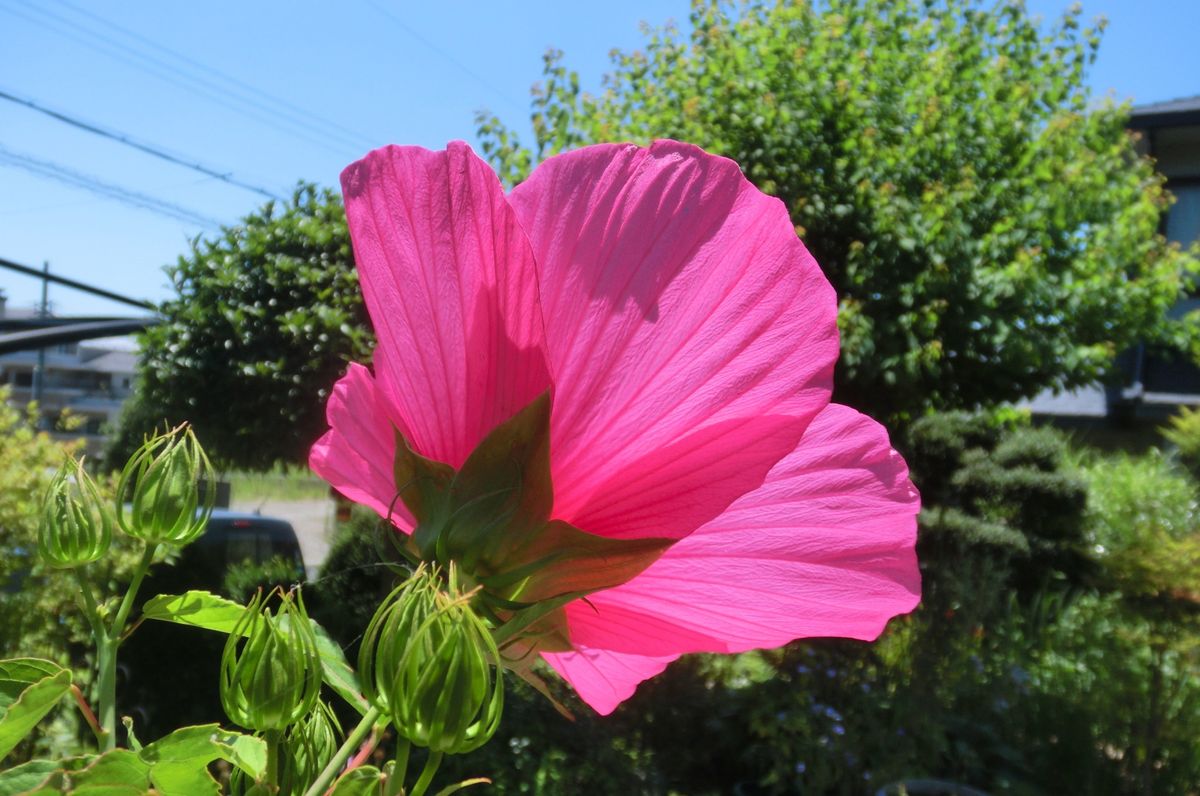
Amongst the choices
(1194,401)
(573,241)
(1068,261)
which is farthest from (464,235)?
(1194,401)

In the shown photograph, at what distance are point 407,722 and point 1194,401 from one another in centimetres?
1197

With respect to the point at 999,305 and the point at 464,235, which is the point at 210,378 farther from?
the point at 464,235

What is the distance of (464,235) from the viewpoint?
276 millimetres

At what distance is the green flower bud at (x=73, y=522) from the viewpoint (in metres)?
0.33

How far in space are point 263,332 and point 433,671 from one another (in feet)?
12.5

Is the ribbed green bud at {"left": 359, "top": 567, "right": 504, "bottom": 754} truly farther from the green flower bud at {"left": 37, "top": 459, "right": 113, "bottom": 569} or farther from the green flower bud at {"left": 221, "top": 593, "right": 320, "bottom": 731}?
the green flower bud at {"left": 37, "top": 459, "right": 113, "bottom": 569}

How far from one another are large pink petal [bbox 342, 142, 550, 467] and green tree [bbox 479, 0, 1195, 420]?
389 centimetres

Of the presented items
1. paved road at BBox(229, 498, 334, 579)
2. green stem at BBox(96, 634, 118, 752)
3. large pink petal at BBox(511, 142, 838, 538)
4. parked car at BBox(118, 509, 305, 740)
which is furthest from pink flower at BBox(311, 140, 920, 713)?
paved road at BBox(229, 498, 334, 579)

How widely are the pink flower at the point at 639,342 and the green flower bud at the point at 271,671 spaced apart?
0.07m

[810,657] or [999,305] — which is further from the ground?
[999,305]

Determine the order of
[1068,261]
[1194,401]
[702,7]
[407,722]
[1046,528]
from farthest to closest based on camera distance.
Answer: [1194,401] → [1046,528] → [702,7] → [1068,261] → [407,722]

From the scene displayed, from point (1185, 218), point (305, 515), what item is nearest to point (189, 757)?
point (1185, 218)

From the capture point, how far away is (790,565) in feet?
0.99

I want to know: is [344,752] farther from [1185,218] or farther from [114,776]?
[1185,218]
